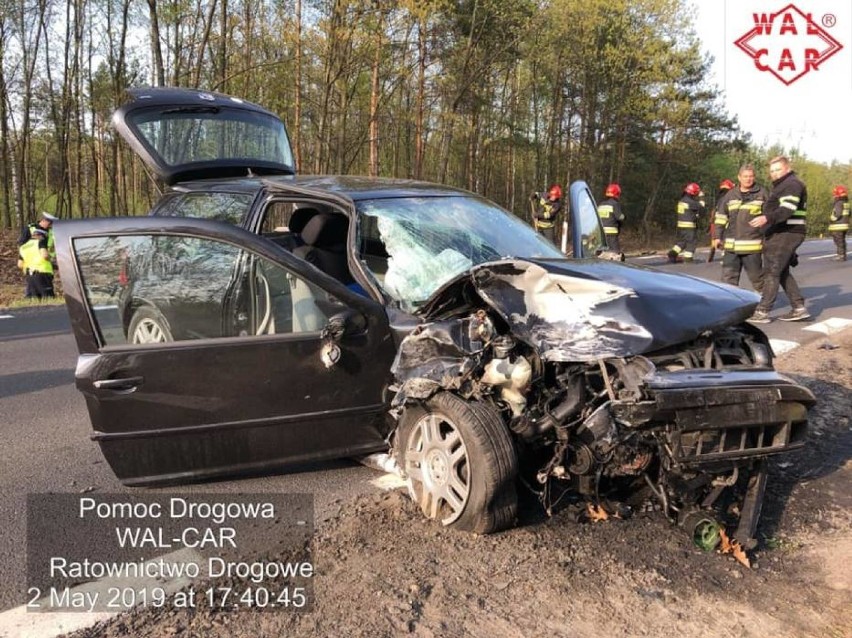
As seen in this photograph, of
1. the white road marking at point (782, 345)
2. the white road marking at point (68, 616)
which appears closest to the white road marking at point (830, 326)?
the white road marking at point (782, 345)

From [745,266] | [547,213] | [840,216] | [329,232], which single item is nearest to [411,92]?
[547,213]

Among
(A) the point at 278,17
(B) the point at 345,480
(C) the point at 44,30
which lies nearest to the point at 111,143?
(C) the point at 44,30

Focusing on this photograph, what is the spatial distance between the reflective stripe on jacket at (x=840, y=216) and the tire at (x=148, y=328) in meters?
21.2

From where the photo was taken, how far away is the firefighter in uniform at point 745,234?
8422 millimetres

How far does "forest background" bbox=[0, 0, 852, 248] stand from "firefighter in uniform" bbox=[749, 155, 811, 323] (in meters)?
11.0

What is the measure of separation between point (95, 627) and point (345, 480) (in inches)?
58.7

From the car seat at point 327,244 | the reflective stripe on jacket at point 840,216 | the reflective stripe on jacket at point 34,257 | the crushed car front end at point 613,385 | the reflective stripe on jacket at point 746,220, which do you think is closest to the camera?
the crushed car front end at point 613,385

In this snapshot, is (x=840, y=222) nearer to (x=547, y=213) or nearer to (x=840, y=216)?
(x=840, y=216)

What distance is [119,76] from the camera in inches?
828

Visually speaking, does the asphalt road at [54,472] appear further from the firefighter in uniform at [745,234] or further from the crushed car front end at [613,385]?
the firefighter in uniform at [745,234]

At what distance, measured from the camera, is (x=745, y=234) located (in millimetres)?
8500

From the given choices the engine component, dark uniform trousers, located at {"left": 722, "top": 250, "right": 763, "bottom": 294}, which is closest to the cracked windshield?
the engine component

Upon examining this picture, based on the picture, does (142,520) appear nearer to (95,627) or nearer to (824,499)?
(95,627)

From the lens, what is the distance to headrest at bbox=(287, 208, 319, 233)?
4.48m
